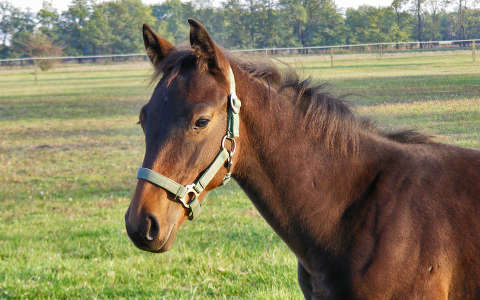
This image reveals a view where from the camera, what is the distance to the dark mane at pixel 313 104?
2.43 m

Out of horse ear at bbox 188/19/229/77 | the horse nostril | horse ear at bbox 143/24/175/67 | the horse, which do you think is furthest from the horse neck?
the horse nostril

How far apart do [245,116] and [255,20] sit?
166 feet

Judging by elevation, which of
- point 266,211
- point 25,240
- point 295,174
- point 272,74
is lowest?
point 25,240

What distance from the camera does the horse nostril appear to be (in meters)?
2.04

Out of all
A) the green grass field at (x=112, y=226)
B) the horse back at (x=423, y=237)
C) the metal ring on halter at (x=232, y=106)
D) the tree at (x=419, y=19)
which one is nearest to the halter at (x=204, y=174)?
Answer: the metal ring on halter at (x=232, y=106)

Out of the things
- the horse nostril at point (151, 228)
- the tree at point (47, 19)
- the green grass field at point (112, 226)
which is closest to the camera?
the horse nostril at point (151, 228)

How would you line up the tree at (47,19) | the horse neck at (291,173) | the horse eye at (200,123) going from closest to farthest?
the horse eye at (200,123) → the horse neck at (291,173) → the tree at (47,19)

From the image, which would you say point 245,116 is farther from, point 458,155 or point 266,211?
point 458,155

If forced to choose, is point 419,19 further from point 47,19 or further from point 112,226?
point 47,19

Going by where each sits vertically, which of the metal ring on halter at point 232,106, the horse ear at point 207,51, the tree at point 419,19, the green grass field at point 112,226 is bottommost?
the green grass field at point 112,226

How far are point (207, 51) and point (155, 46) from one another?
398mm

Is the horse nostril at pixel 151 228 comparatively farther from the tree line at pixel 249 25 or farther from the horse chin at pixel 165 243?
the tree line at pixel 249 25

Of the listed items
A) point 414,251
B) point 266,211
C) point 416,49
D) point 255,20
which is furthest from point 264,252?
point 255,20

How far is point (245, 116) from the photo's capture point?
2.34 metres
